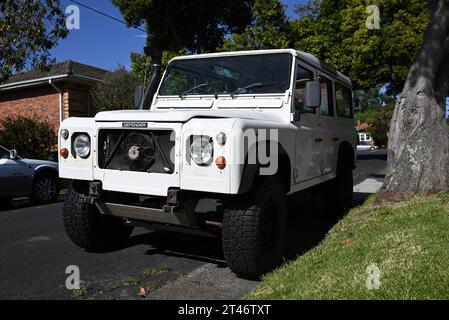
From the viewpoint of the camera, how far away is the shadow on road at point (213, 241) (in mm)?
4746

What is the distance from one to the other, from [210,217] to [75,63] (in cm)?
1682

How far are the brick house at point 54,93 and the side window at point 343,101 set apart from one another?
12333mm

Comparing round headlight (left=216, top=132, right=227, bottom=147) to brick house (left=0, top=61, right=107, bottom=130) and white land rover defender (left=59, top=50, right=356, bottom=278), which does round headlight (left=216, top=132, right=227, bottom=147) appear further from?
brick house (left=0, top=61, right=107, bottom=130)

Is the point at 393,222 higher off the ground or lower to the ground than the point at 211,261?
higher

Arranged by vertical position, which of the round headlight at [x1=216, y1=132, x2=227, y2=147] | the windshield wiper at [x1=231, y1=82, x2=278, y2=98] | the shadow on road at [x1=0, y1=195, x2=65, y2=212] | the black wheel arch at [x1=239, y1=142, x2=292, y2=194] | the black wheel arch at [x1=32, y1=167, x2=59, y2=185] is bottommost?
the shadow on road at [x1=0, y1=195, x2=65, y2=212]

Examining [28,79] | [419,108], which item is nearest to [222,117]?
[419,108]

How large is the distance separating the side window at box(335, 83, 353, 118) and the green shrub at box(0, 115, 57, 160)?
8305mm

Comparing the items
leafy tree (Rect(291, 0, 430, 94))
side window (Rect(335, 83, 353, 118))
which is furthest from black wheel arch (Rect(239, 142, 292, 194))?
leafy tree (Rect(291, 0, 430, 94))

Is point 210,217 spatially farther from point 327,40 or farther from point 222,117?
point 327,40

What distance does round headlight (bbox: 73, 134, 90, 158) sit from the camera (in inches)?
156

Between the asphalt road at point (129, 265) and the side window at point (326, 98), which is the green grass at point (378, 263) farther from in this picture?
the side window at point (326, 98)

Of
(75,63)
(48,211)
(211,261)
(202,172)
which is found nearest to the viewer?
(202,172)

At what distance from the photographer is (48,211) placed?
7.99m

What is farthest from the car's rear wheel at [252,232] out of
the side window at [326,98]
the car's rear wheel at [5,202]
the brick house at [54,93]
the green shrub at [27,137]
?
the brick house at [54,93]
